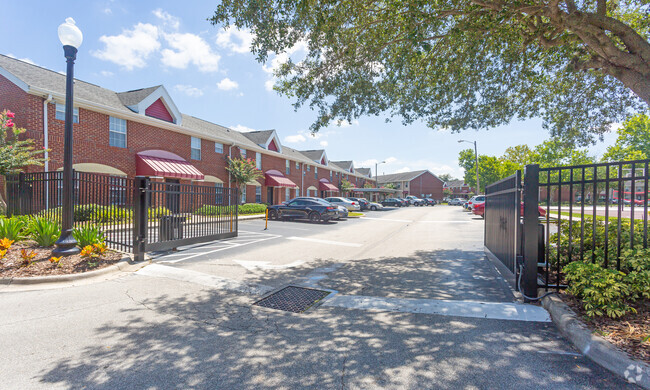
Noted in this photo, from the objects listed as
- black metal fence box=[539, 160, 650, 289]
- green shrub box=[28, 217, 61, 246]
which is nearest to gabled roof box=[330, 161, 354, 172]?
green shrub box=[28, 217, 61, 246]

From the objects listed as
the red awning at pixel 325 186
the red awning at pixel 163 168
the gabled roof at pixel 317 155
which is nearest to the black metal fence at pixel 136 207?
the red awning at pixel 163 168

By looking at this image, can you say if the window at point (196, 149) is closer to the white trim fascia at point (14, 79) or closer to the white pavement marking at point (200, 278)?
the white trim fascia at point (14, 79)

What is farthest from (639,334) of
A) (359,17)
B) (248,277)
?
(359,17)

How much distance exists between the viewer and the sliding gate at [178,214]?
732 centimetres

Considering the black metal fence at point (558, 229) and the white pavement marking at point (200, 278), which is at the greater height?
the black metal fence at point (558, 229)

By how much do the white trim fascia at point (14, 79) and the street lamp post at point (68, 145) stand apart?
8.40 m

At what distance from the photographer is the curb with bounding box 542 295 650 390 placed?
2621 millimetres

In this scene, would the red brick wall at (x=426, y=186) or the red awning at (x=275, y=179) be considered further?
the red brick wall at (x=426, y=186)

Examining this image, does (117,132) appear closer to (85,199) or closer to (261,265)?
(85,199)

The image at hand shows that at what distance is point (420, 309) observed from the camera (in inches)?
175

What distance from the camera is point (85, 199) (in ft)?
25.0

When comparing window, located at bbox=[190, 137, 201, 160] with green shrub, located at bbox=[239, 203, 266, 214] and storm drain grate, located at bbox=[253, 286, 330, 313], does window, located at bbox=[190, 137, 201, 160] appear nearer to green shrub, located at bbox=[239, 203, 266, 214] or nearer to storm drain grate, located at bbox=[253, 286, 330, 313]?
green shrub, located at bbox=[239, 203, 266, 214]

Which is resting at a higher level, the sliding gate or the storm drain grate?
the sliding gate

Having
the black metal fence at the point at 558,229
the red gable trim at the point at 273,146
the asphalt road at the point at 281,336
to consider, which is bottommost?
the asphalt road at the point at 281,336
